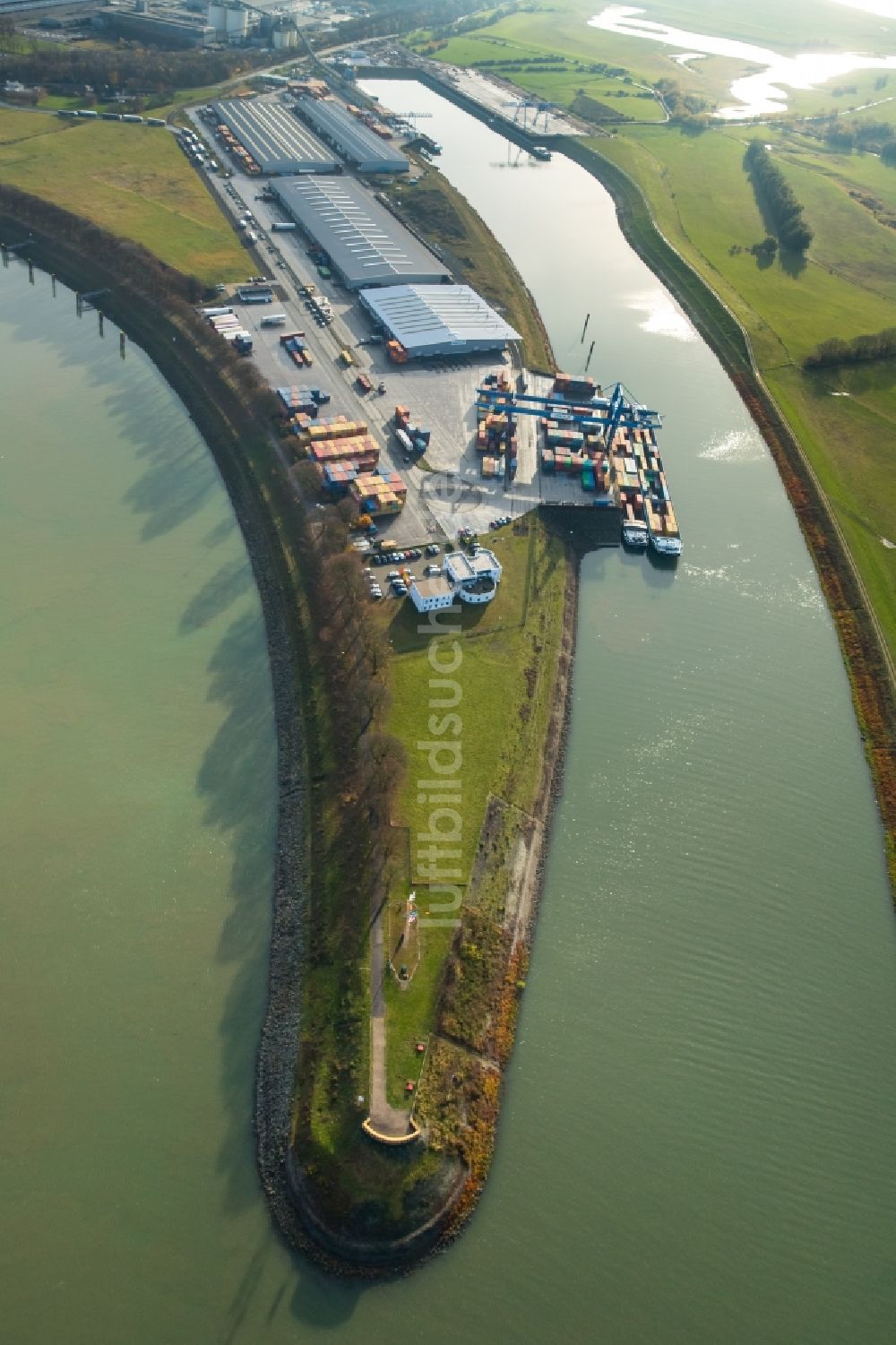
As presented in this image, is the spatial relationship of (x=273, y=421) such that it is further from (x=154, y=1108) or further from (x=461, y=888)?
(x=154, y=1108)

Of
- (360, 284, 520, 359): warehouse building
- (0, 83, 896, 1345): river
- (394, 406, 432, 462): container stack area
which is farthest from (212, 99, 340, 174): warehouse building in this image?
(0, 83, 896, 1345): river

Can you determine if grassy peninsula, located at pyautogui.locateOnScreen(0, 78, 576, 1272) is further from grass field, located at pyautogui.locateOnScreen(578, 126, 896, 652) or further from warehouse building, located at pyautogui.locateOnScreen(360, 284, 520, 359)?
grass field, located at pyautogui.locateOnScreen(578, 126, 896, 652)

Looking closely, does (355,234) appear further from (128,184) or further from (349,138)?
(349,138)

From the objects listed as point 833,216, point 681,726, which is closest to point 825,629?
point 681,726

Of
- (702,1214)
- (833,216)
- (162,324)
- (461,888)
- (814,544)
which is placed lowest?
(702,1214)

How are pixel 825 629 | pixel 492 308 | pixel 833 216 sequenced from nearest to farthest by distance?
pixel 825 629
pixel 492 308
pixel 833 216

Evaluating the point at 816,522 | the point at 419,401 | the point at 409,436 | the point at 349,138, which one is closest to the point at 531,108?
the point at 349,138

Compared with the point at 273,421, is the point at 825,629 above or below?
below

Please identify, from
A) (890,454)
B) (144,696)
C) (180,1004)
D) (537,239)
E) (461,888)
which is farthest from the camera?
(537,239)
